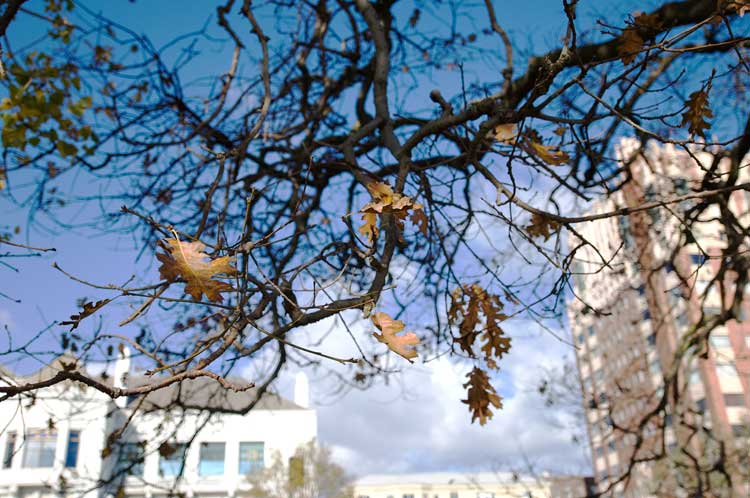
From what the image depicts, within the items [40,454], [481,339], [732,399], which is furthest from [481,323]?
[732,399]

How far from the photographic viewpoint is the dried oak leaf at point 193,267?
154 cm

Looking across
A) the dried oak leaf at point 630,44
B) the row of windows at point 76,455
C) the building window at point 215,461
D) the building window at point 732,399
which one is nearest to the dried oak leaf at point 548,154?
the dried oak leaf at point 630,44

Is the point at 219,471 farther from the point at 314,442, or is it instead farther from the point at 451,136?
the point at 451,136

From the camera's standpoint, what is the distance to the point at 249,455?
28.5 m

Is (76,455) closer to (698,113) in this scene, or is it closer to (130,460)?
(130,460)

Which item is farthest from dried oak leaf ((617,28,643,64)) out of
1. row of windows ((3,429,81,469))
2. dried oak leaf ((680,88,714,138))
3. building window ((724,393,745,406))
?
building window ((724,393,745,406))

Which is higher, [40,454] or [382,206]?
[40,454]

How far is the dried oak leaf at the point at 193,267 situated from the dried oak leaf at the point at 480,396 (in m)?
1.22

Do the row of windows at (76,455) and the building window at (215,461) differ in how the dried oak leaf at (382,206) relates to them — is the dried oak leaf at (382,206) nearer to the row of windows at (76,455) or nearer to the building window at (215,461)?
the row of windows at (76,455)

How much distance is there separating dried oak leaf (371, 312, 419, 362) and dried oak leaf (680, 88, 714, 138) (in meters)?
1.32

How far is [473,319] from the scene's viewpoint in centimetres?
249

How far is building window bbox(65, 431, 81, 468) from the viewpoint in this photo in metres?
25.2

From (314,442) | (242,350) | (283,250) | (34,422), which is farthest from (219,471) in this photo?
(242,350)

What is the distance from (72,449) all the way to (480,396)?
27.0 metres
